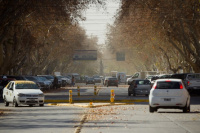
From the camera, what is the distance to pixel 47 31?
75.6 meters

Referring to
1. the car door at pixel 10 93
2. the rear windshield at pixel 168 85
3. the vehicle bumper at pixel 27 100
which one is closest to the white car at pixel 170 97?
the rear windshield at pixel 168 85

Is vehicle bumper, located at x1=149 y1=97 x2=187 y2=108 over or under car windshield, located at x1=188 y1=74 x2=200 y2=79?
under

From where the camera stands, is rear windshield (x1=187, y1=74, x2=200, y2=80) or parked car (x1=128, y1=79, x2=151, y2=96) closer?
parked car (x1=128, y1=79, x2=151, y2=96)

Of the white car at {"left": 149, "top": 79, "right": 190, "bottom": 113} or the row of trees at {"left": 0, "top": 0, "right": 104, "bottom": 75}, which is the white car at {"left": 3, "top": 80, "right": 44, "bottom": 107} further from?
the row of trees at {"left": 0, "top": 0, "right": 104, "bottom": 75}

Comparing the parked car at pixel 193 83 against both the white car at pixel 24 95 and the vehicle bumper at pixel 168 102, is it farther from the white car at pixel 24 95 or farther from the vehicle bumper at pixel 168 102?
the vehicle bumper at pixel 168 102

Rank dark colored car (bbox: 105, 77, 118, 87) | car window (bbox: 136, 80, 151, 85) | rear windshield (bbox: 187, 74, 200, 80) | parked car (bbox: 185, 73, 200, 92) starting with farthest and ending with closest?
dark colored car (bbox: 105, 77, 118, 87) < rear windshield (bbox: 187, 74, 200, 80) < parked car (bbox: 185, 73, 200, 92) < car window (bbox: 136, 80, 151, 85)

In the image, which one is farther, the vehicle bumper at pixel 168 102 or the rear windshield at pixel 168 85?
the rear windshield at pixel 168 85

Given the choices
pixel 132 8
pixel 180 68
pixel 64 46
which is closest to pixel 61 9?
pixel 132 8

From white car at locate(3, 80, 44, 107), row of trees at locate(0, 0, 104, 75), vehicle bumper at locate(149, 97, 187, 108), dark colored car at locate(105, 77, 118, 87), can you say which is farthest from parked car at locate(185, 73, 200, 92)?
dark colored car at locate(105, 77, 118, 87)

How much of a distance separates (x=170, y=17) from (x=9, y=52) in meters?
17.8

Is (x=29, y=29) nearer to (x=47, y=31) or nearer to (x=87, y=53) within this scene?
(x=47, y=31)

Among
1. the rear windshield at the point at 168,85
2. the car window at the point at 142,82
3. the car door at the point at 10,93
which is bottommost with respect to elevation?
the car door at the point at 10,93

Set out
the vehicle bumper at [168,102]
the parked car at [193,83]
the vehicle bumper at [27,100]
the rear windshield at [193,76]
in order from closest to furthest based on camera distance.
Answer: the vehicle bumper at [168,102] < the vehicle bumper at [27,100] < the parked car at [193,83] < the rear windshield at [193,76]

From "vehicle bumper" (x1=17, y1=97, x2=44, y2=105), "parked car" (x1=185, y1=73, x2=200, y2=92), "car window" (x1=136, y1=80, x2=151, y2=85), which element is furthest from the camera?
"parked car" (x1=185, y1=73, x2=200, y2=92)
